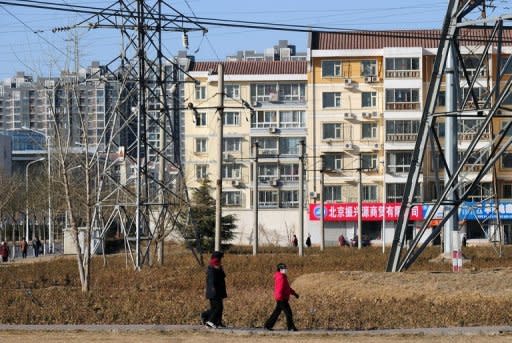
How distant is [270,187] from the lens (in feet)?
331

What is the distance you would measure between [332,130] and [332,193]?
502 centimetres

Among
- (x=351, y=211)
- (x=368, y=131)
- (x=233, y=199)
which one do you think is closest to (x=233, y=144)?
(x=233, y=199)

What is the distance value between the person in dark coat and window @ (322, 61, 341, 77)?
72.8 metres

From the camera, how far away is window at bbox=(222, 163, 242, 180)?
101438mm

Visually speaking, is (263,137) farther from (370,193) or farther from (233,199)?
(370,193)

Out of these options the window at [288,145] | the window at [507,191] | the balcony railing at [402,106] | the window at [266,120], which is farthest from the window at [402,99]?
the window at [266,120]

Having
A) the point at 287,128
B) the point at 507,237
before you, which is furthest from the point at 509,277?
the point at 287,128

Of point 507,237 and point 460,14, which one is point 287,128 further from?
point 460,14

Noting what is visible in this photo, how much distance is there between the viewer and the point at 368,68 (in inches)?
3750

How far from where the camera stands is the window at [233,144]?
101 m

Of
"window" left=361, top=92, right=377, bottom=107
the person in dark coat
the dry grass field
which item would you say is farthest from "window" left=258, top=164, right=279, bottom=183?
the person in dark coat

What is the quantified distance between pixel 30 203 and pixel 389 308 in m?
77.6

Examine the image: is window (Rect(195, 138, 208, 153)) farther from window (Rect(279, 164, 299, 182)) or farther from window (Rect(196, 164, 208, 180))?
window (Rect(279, 164, 299, 182))

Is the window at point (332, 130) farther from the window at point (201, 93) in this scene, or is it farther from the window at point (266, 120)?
the window at point (201, 93)
